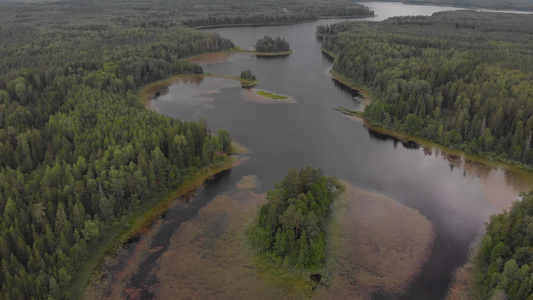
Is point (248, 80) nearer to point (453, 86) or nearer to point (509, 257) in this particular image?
point (453, 86)

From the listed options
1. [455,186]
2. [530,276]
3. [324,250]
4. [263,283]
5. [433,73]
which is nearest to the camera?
[530,276]

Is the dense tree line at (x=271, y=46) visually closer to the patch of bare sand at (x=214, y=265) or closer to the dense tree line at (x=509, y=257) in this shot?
the patch of bare sand at (x=214, y=265)

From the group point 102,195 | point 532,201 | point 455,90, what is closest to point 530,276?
point 532,201

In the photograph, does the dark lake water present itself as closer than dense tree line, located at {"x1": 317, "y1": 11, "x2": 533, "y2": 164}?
Yes

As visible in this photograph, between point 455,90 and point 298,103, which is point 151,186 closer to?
point 298,103

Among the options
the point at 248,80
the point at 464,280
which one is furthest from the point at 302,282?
the point at 248,80

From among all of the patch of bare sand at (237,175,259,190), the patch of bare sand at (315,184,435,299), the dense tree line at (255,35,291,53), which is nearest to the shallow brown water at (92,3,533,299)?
the patch of bare sand at (315,184,435,299)

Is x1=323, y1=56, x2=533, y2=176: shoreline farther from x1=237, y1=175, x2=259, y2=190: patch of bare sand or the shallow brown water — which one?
x1=237, y1=175, x2=259, y2=190: patch of bare sand
